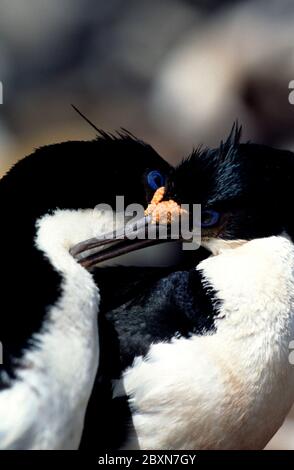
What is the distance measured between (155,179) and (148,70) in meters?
2.41

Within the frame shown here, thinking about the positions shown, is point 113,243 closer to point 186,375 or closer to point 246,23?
point 186,375

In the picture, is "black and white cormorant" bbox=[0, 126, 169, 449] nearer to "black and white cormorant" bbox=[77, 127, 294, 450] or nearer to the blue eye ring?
the blue eye ring

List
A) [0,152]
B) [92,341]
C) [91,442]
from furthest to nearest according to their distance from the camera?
[0,152]
[91,442]
[92,341]

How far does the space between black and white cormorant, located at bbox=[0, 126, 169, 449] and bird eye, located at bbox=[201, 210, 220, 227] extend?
0.11m

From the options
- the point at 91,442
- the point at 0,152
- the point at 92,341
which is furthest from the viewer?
the point at 0,152

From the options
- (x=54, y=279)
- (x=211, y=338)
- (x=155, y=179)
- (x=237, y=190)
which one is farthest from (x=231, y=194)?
(x=54, y=279)

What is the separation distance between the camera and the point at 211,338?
1729 mm

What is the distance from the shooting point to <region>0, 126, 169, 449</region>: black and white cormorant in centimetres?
149

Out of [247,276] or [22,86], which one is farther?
[22,86]

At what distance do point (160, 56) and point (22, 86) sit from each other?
0.57 metres

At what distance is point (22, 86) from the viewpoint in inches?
163

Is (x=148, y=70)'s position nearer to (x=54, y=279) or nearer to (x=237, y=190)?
(x=237, y=190)

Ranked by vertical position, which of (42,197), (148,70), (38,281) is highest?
(148,70)
